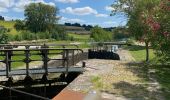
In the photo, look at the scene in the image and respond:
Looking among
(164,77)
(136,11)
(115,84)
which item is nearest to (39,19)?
(136,11)

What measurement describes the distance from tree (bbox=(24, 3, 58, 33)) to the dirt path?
128 metres

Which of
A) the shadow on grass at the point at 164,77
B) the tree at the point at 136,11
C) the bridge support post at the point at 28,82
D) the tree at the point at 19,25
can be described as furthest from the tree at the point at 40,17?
the bridge support post at the point at 28,82

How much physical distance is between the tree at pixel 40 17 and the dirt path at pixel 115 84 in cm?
12842

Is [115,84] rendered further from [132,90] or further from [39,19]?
[39,19]

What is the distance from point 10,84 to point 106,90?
3.58 metres

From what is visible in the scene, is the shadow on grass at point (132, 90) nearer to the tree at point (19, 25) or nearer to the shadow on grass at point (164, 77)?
the shadow on grass at point (164, 77)

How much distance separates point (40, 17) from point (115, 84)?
134078 millimetres

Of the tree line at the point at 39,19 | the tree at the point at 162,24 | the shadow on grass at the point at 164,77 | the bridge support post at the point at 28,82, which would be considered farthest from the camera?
the tree line at the point at 39,19

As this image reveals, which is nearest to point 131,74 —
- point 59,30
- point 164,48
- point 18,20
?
point 164,48

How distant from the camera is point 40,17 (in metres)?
147

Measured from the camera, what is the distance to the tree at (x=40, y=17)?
146 metres

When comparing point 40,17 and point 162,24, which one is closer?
point 162,24

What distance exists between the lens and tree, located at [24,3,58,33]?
146m

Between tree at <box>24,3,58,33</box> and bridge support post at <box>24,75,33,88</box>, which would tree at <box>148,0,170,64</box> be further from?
tree at <box>24,3,58,33</box>
